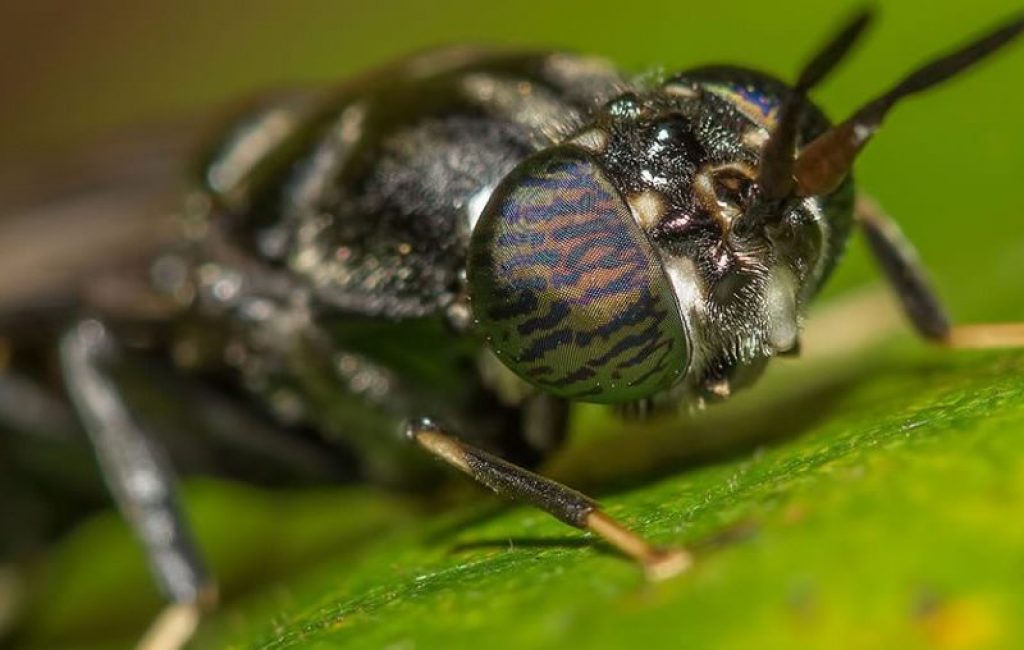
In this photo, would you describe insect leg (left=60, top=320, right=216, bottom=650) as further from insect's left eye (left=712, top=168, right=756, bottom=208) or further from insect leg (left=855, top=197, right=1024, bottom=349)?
insect leg (left=855, top=197, right=1024, bottom=349)

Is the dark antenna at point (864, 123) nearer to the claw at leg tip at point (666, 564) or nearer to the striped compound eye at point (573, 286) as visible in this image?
the striped compound eye at point (573, 286)

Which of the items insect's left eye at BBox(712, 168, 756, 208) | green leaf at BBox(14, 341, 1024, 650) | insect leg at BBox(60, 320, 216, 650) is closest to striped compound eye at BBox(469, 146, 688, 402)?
insect's left eye at BBox(712, 168, 756, 208)

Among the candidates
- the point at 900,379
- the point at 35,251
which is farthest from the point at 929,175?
the point at 35,251

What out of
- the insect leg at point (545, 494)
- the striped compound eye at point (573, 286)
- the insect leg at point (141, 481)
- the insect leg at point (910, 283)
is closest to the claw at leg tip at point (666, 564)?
the insect leg at point (545, 494)

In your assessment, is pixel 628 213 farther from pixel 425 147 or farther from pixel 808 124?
pixel 425 147

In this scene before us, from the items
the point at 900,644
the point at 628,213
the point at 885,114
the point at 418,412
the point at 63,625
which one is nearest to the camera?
the point at 900,644
